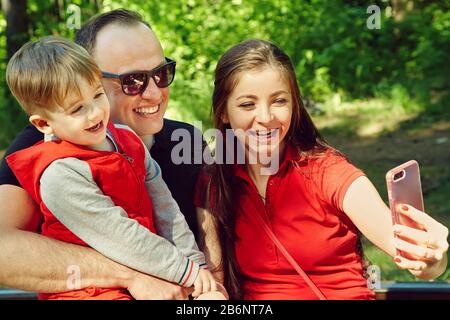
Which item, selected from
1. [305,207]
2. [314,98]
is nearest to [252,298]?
[305,207]

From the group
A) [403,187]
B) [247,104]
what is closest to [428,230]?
[403,187]

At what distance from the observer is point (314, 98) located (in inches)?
351

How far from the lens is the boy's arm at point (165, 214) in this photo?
2631 millimetres

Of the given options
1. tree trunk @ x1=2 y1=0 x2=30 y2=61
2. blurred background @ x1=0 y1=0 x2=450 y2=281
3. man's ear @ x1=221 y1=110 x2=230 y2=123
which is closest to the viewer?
man's ear @ x1=221 y1=110 x2=230 y2=123

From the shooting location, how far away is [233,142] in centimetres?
290

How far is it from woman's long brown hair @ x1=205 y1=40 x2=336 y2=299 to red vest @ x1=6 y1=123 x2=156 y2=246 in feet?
1.20

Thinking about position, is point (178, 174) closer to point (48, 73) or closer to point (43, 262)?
point (43, 262)

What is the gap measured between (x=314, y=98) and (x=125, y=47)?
6.20 meters

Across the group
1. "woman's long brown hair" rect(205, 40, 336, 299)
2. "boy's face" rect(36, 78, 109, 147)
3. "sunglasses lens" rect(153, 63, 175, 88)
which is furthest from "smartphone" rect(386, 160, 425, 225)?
"sunglasses lens" rect(153, 63, 175, 88)

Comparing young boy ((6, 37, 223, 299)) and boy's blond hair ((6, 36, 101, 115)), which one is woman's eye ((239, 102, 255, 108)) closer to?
young boy ((6, 37, 223, 299))

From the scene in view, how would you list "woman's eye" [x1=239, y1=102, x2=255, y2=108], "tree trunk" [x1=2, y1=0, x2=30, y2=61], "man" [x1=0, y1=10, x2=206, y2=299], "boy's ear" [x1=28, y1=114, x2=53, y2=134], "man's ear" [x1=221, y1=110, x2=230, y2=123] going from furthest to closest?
"tree trunk" [x1=2, y1=0, x2=30, y2=61], "man's ear" [x1=221, y1=110, x2=230, y2=123], "woman's eye" [x1=239, y1=102, x2=255, y2=108], "man" [x1=0, y1=10, x2=206, y2=299], "boy's ear" [x1=28, y1=114, x2=53, y2=134]

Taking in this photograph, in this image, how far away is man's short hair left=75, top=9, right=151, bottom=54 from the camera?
295cm

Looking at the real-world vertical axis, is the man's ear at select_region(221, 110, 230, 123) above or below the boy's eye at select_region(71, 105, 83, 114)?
above
